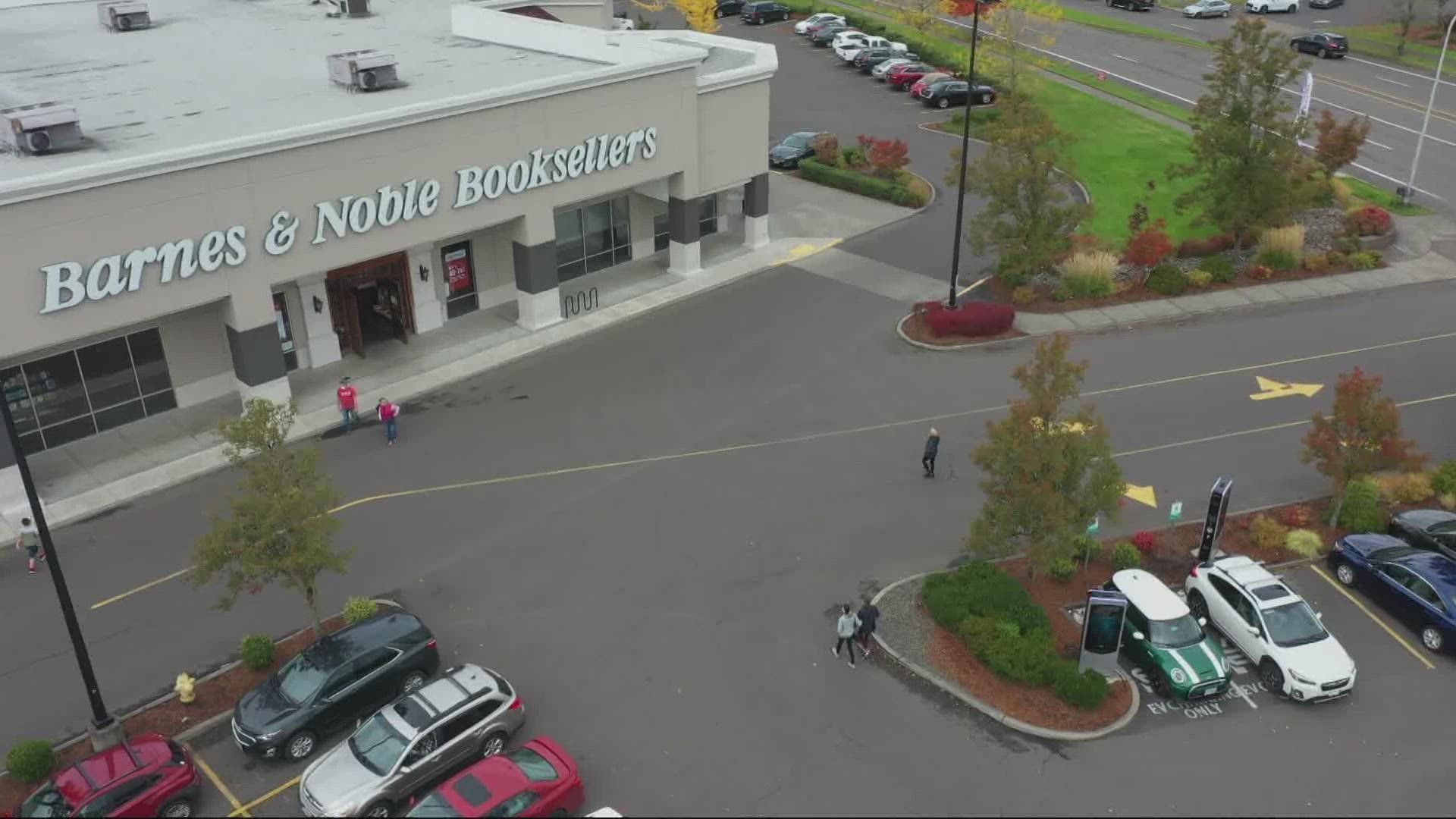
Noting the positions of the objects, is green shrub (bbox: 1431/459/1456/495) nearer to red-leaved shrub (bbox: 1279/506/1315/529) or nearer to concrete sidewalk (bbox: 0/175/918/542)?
red-leaved shrub (bbox: 1279/506/1315/529)

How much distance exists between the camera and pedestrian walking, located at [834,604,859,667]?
21.4 metres

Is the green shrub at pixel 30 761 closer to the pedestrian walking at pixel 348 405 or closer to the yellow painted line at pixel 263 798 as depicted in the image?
the yellow painted line at pixel 263 798

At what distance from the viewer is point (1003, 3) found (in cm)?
6178

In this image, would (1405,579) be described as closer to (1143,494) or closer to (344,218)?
(1143,494)

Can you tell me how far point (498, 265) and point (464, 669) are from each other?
19624mm

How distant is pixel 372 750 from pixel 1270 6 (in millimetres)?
81186

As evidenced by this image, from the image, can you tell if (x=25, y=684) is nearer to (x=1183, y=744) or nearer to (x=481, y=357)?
(x=481, y=357)

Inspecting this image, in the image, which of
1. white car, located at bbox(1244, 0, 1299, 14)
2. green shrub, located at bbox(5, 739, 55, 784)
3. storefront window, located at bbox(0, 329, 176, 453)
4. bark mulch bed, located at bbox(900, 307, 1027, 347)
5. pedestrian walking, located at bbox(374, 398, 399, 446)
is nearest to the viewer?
green shrub, located at bbox(5, 739, 55, 784)

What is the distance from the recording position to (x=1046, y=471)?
22.1 metres

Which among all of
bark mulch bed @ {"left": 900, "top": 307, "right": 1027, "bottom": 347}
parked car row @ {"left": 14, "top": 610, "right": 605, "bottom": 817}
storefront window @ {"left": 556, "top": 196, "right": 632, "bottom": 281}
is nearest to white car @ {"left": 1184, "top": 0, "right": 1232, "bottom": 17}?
bark mulch bed @ {"left": 900, "top": 307, "right": 1027, "bottom": 347}

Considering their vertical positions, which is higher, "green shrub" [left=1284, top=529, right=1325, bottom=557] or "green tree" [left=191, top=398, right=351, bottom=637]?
"green tree" [left=191, top=398, right=351, bottom=637]

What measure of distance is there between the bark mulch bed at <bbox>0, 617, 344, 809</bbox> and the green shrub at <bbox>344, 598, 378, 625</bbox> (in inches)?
34.4

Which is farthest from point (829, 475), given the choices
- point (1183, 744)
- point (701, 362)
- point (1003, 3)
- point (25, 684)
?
point (1003, 3)

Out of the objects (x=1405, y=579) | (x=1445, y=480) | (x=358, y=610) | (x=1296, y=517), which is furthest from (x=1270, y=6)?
(x=358, y=610)
